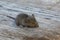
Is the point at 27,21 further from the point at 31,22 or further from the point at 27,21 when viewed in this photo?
the point at 31,22

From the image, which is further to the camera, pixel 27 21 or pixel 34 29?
pixel 27 21

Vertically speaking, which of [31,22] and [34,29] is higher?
[31,22]

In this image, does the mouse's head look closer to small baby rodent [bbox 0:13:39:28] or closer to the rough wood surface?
small baby rodent [bbox 0:13:39:28]

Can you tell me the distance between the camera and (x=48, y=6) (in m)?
5.83

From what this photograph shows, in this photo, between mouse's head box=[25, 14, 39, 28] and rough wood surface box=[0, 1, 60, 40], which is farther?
mouse's head box=[25, 14, 39, 28]

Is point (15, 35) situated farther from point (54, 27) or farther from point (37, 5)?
point (37, 5)

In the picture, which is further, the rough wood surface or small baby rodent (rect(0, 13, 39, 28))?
small baby rodent (rect(0, 13, 39, 28))

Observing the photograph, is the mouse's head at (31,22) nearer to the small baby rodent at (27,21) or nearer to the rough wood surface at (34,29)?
the small baby rodent at (27,21)

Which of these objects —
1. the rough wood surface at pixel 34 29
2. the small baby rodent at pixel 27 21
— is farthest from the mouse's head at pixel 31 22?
the rough wood surface at pixel 34 29

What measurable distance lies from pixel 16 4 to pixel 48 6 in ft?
3.74

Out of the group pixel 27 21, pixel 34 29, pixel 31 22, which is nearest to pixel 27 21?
pixel 27 21

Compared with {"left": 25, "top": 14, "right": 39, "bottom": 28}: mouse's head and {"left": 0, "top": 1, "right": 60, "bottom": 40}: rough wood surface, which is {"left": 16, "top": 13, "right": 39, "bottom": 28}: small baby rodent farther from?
{"left": 0, "top": 1, "right": 60, "bottom": 40}: rough wood surface

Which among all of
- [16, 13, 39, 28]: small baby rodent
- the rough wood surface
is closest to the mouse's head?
[16, 13, 39, 28]: small baby rodent

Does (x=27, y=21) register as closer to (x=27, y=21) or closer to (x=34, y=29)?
(x=27, y=21)
